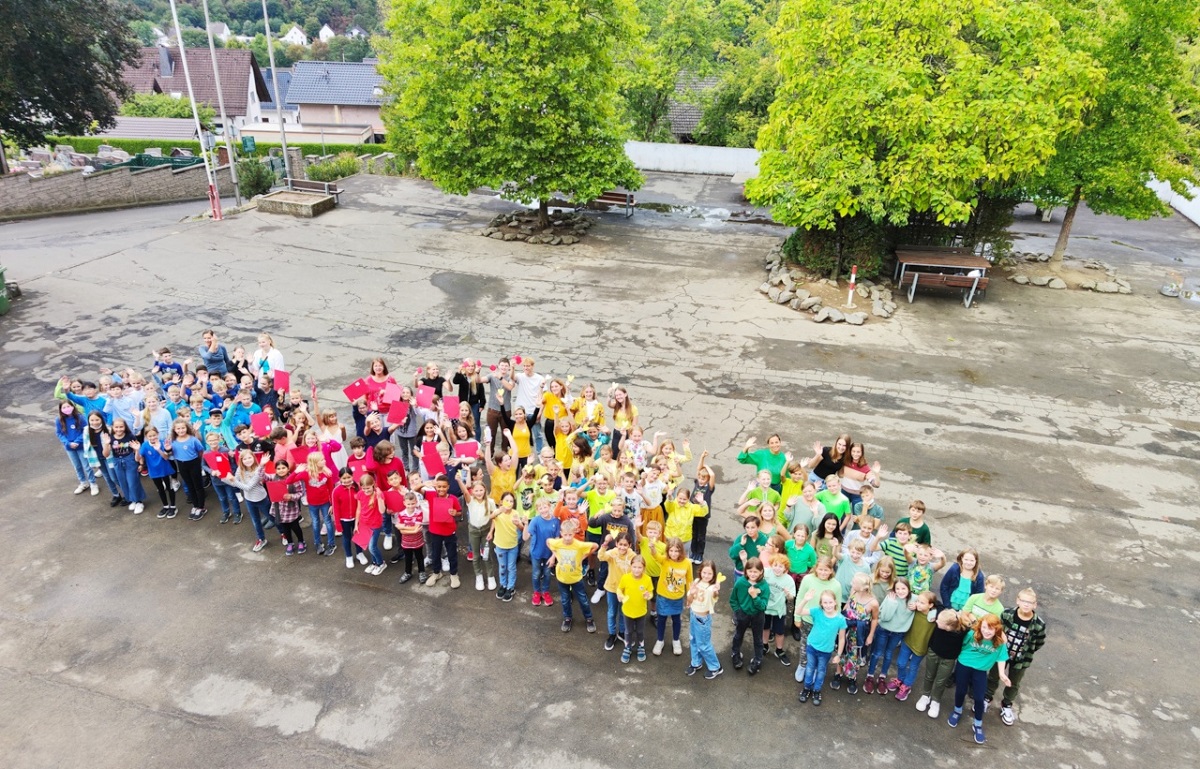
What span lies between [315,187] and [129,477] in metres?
18.6

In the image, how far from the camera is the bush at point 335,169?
90.1ft

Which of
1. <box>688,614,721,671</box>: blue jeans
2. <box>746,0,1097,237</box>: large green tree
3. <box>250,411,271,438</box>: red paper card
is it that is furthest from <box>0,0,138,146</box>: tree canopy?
<box>688,614,721,671</box>: blue jeans

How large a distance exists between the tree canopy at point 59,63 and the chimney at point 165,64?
53471 mm

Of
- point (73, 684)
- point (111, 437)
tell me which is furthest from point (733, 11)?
point (73, 684)

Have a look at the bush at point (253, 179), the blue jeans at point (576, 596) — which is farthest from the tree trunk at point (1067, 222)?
the bush at point (253, 179)

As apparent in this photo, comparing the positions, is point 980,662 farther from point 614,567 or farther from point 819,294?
point 819,294

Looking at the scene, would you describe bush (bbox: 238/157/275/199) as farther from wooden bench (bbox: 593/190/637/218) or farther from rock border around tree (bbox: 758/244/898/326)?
rock border around tree (bbox: 758/244/898/326)

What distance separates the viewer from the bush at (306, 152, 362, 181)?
27453 mm

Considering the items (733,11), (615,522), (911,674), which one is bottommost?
(911,674)

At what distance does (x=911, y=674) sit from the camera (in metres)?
6.74

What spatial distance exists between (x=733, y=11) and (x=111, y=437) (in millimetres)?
34462

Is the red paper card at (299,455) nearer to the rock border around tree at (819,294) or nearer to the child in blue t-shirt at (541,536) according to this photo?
the child in blue t-shirt at (541,536)

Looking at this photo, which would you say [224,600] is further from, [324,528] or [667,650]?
[667,650]

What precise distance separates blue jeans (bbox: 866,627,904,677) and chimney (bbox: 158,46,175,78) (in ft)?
290
